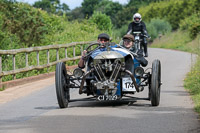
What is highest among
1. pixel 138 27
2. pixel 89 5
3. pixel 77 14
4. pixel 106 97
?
pixel 89 5

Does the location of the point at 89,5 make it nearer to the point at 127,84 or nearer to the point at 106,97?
the point at 127,84

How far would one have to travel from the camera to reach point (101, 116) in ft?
34.7

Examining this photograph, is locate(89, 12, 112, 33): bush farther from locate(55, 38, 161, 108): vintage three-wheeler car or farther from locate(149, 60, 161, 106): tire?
locate(149, 60, 161, 106): tire

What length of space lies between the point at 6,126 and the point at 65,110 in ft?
6.69

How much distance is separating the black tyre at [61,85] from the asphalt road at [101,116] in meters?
0.19

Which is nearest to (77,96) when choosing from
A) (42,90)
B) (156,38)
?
(42,90)

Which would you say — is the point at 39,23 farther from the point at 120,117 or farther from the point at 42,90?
the point at 120,117

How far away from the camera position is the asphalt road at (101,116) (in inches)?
362

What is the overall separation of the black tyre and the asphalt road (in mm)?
193

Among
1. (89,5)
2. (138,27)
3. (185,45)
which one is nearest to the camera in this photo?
(138,27)

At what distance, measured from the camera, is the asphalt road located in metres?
9.19

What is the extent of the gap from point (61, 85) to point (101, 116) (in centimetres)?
139

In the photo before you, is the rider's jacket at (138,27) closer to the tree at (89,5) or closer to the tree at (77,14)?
the tree at (89,5)

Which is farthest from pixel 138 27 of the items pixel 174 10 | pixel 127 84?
pixel 174 10
